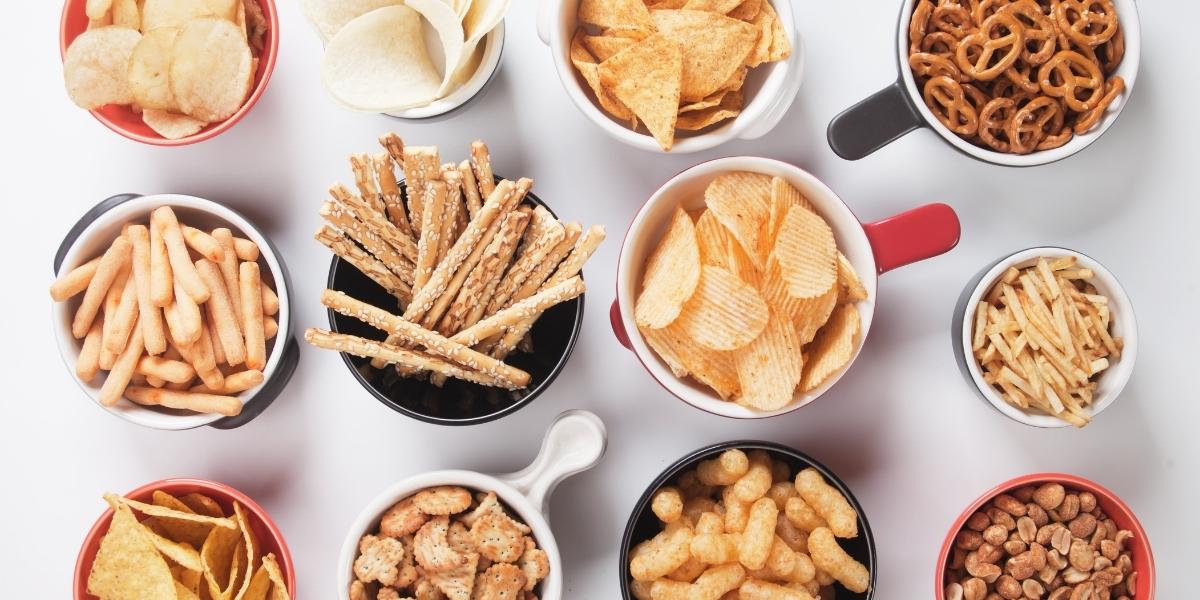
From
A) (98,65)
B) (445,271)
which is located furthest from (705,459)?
(98,65)

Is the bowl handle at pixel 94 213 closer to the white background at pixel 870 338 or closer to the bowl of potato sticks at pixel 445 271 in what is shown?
the white background at pixel 870 338

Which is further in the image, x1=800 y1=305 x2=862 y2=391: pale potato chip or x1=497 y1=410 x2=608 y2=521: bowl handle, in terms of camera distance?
x1=497 y1=410 x2=608 y2=521: bowl handle

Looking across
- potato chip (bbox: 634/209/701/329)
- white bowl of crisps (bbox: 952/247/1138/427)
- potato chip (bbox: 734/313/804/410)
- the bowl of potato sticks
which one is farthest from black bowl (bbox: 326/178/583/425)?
white bowl of crisps (bbox: 952/247/1138/427)

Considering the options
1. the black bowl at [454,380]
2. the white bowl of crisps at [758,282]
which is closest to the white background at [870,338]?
the black bowl at [454,380]

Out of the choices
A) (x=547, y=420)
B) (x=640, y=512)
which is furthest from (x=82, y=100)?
(x=640, y=512)

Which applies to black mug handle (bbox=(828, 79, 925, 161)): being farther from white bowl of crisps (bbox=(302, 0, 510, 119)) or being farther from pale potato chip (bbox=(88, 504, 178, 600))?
pale potato chip (bbox=(88, 504, 178, 600))
